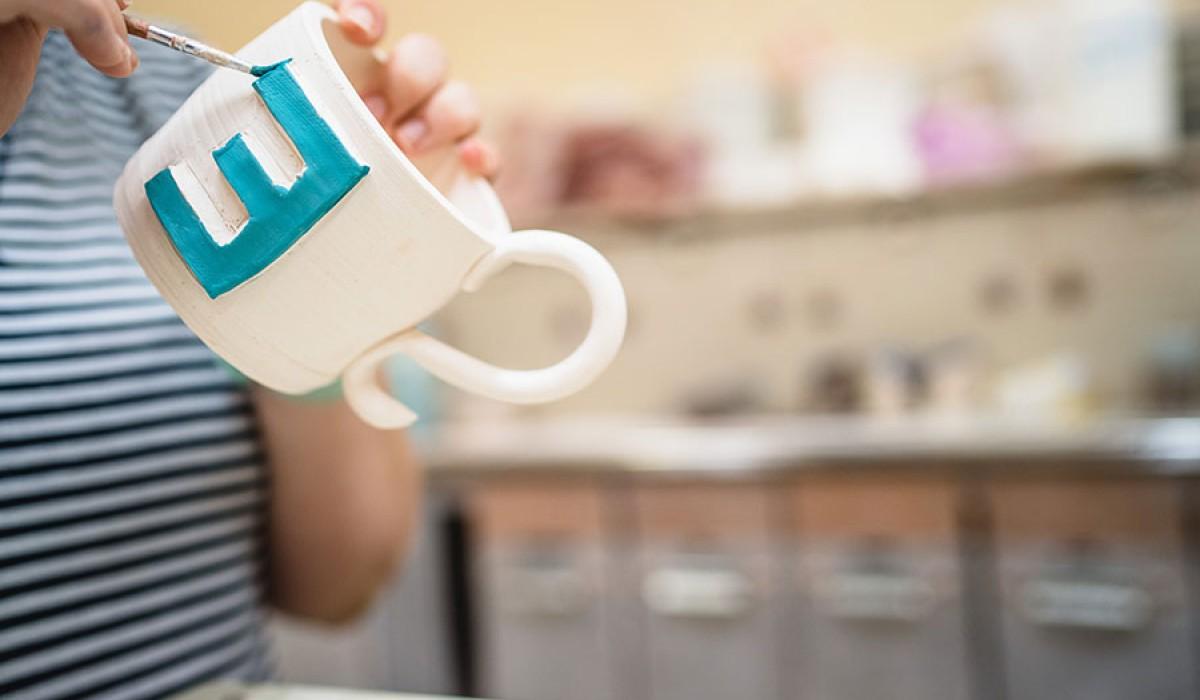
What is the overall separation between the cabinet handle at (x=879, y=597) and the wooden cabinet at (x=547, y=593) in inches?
18.2

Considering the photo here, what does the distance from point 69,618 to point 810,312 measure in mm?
2142

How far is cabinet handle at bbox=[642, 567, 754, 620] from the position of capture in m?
1.82

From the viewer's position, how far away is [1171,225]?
2.13 meters

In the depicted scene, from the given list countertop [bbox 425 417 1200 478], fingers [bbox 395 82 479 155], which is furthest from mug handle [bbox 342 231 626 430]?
countertop [bbox 425 417 1200 478]

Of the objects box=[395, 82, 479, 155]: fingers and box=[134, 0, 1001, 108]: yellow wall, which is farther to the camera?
box=[134, 0, 1001, 108]: yellow wall

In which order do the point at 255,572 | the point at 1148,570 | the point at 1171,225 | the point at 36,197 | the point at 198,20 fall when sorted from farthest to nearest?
the point at 1171,225, the point at 1148,570, the point at 198,20, the point at 255,572, the point at 36,197

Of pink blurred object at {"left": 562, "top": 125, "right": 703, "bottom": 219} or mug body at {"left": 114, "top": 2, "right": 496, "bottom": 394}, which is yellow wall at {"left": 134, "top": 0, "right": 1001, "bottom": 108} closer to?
pink blurred object at {"left": 562, "top": 125, "right": 703, "bottom": 219}

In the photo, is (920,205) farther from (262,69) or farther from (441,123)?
(262,69)

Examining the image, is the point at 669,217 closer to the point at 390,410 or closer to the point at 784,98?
the point at 784,98

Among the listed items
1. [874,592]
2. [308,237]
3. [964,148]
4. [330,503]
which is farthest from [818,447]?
[308,237]

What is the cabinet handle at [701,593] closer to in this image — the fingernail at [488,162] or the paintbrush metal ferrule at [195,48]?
the fingernail at [488,162]

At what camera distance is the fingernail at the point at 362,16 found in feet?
1.29

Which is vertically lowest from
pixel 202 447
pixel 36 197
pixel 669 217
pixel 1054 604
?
pixel 1054 604

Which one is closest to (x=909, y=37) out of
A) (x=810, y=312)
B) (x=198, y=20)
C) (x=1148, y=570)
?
(x=810, y=312)
